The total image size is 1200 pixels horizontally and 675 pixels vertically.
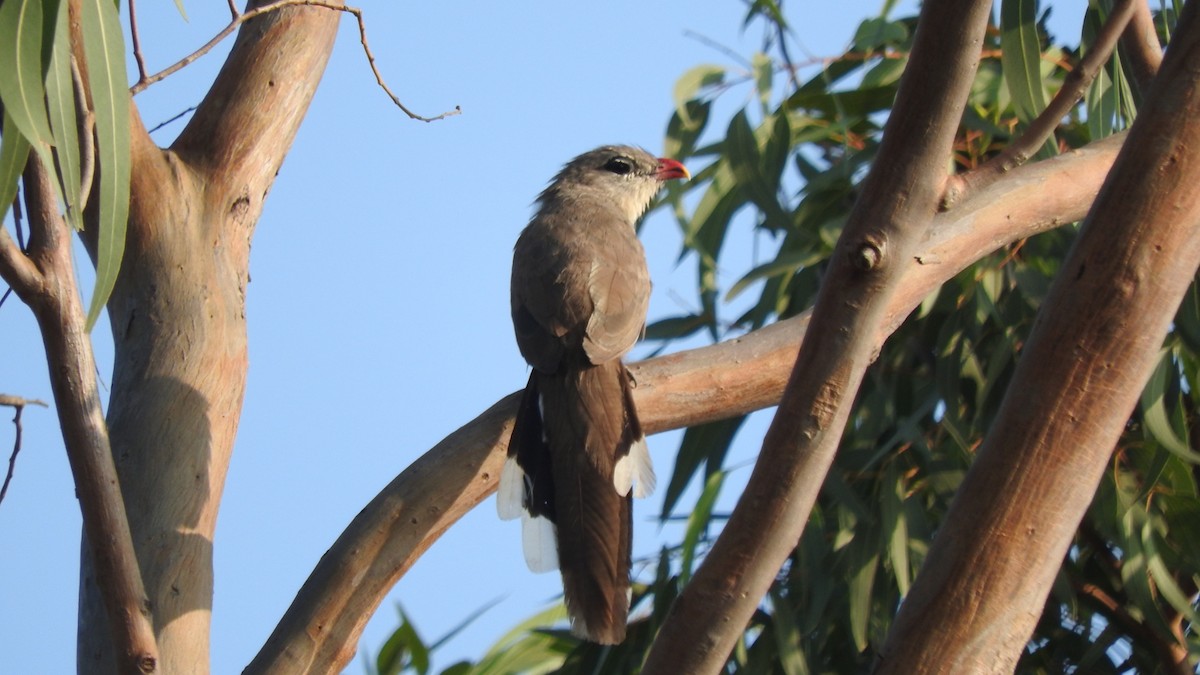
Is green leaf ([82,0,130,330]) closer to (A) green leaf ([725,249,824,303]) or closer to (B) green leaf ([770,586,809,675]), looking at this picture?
(A) green leaf ([725,249,824,303])

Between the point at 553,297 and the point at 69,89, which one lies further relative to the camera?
the point at 553,297

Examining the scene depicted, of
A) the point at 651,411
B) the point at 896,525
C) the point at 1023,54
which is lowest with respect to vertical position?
the point at 896,525

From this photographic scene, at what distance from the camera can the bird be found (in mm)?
2982

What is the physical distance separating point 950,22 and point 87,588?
6.36 feet

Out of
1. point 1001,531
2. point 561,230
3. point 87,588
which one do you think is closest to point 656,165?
point 561,230

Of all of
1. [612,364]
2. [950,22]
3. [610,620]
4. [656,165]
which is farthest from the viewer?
[656,165]

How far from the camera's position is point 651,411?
10.7 feet

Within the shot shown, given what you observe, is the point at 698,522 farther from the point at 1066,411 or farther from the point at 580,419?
the point at 1066,411

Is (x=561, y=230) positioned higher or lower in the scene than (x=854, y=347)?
higher

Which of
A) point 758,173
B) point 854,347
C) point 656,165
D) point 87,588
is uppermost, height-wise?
point 656,165

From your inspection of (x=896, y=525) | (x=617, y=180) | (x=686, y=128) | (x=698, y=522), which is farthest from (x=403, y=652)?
(x=617, y=180)

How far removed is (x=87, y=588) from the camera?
2617mm

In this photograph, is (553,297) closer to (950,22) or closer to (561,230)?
(561,230)

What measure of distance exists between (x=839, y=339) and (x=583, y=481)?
1.39 meters
